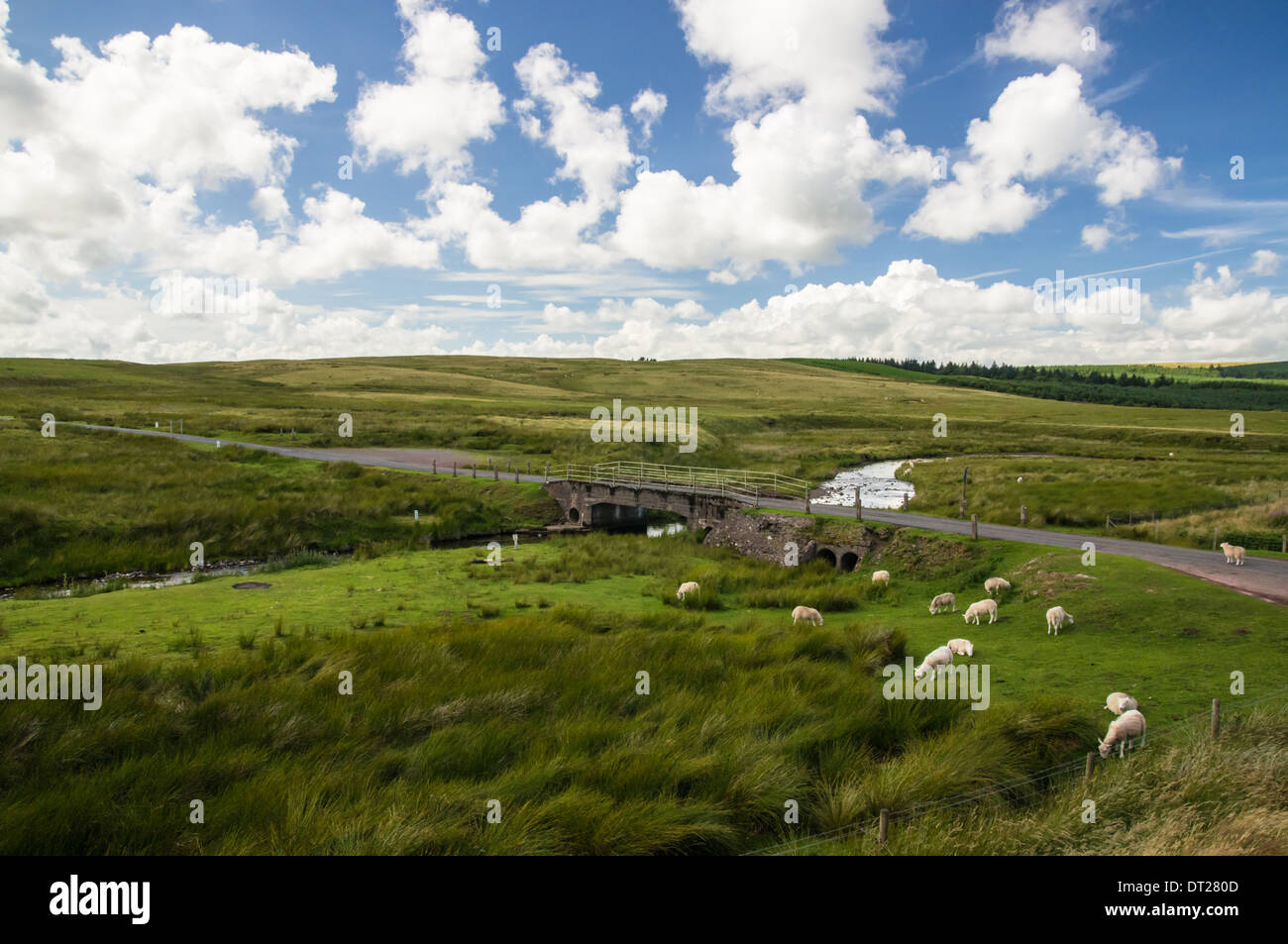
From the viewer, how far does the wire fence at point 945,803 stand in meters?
7.61

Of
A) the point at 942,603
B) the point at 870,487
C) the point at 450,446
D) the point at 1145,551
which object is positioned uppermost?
the point at 450,446

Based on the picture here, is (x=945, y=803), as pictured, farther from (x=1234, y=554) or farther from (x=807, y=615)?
(x=1234, y=554)

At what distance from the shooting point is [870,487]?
46.4 meters

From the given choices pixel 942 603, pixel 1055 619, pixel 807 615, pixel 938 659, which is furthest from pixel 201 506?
pixel 1055 619

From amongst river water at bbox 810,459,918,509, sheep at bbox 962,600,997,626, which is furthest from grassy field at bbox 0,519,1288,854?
river water at bbox 810,459,918,509

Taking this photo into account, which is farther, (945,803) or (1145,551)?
(1145,551)

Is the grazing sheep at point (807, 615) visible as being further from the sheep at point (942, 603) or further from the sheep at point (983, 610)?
the sheep at point (983, 610)

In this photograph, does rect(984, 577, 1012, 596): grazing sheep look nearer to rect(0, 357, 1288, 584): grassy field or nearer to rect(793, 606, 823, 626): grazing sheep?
rect(793, 606, 823, 626): grazing sheep

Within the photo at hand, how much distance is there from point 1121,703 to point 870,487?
3635 centimetres

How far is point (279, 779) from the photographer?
320 inches

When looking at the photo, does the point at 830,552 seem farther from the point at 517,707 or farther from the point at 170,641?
the point at 170,641

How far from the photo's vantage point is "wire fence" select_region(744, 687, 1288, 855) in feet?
25.0

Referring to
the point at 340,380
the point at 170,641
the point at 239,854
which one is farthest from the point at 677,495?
the point at 340,380

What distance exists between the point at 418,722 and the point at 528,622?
6.14 meters
